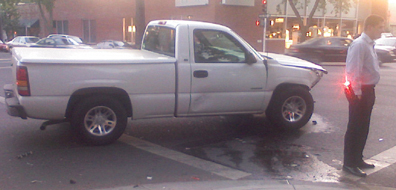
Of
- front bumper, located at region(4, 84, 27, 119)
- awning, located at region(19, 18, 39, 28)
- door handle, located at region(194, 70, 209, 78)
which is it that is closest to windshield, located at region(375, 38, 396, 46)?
door handle, located at region(194, 70, 209, 78)

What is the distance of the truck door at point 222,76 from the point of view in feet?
21.5

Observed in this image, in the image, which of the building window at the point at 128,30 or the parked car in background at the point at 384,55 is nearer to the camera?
the parked car in background at the point at 384,55

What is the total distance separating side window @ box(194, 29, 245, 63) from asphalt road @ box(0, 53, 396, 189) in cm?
135

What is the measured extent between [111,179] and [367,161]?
357 cm

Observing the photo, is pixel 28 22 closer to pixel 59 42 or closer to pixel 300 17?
pixel 59 42

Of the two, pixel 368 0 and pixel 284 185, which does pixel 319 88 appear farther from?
pixel 368 0

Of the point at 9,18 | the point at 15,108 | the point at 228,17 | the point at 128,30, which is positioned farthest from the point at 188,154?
the point at 9,18

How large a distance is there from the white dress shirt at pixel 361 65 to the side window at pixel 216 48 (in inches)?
86.3

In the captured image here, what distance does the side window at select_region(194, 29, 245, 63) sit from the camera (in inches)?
261

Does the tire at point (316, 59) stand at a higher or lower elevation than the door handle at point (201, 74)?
lower

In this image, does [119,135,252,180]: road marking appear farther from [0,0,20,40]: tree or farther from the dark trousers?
[0,0,20,40]: tree

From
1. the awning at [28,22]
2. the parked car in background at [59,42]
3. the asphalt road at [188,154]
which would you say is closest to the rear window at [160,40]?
the asphalt road at [188,154]

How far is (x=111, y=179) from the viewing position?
4992 mm

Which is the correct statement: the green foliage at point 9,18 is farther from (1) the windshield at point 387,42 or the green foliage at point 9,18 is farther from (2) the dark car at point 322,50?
(1) the windshield at point 387,42
